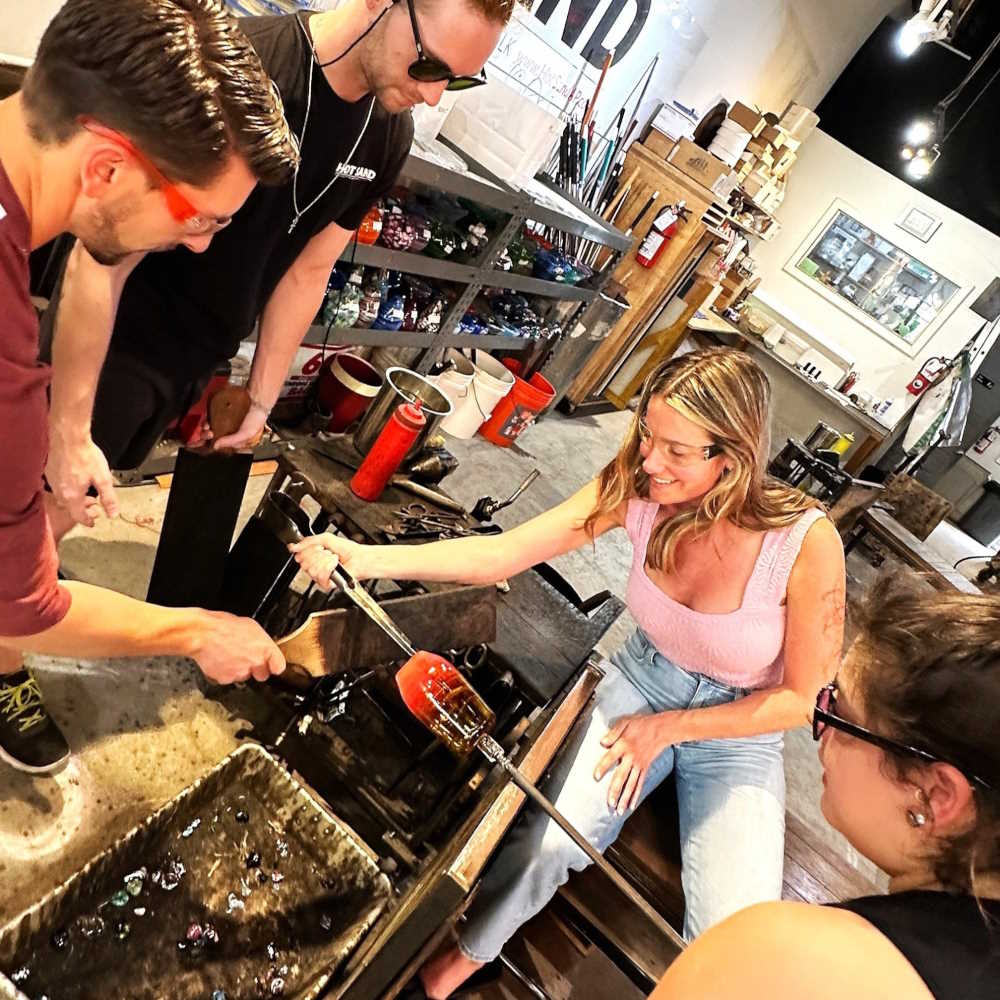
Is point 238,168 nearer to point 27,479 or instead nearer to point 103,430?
point 27,479

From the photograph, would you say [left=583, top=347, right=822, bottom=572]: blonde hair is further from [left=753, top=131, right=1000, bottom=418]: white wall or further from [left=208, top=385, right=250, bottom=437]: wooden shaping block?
[left=753, top=131, right=1000, bottom=418]: white wall

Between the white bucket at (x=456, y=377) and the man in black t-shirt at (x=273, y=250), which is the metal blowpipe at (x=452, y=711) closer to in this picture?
the man in black t-shirt at (x=273, y=250)

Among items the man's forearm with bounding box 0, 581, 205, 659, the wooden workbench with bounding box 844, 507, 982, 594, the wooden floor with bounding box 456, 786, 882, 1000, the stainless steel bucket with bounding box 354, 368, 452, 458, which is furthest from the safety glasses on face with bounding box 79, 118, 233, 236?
the wooden workbench with bounding box 844, 507, 982, 594

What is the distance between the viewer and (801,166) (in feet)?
32.8

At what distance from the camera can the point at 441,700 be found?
1658 millimetres

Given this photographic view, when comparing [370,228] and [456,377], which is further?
[456,377]

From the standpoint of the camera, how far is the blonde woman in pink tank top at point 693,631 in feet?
5.88

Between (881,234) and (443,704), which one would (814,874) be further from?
(881,234)

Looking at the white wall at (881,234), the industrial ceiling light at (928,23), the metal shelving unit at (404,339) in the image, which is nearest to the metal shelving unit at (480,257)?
the metal shelving unit at (404,339)

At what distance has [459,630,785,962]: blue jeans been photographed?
175 cm

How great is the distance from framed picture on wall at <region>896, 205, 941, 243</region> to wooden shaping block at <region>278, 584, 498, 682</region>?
33.1 feet

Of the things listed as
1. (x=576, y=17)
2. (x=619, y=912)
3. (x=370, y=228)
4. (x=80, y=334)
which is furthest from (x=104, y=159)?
(x=576, y=17)

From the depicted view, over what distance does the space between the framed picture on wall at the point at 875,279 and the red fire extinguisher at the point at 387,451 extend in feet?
31.5

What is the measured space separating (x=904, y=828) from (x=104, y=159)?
1.40 metres
